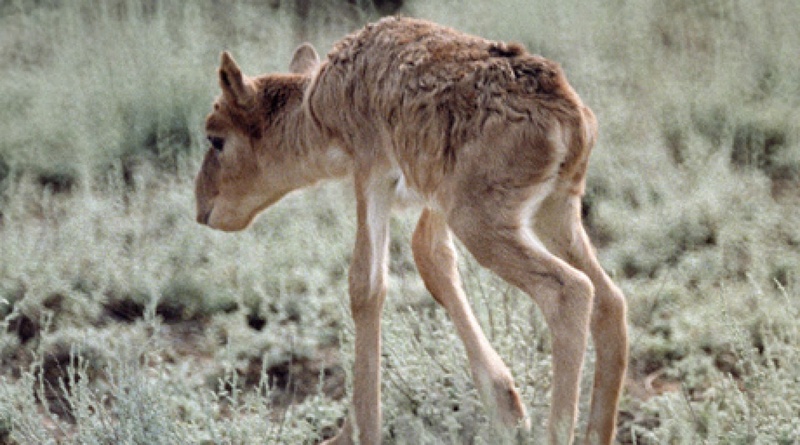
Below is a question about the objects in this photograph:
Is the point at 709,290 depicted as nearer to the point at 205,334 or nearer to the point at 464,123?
the point at 464,123

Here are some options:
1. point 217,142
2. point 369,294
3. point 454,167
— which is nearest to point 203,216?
point 217,142

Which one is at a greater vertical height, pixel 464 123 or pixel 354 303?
pixel 464 123

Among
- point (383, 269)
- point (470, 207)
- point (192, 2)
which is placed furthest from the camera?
point (192, 2)

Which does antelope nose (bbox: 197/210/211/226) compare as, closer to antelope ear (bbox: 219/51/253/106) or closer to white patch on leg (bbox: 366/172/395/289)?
antelope ear (bbox: 219/51/253/106)

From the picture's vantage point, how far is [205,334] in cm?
684

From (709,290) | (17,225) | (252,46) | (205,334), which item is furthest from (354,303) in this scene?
(252,46)

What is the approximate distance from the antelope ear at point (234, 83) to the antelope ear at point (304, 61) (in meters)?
0.59

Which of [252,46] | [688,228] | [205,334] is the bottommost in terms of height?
[205,334]

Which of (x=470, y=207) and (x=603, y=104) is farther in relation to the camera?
(x=603, y=104)

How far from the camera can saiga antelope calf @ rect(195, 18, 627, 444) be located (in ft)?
14.9

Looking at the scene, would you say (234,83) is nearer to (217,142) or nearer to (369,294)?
(217,142)

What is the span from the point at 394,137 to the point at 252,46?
20.6 feet

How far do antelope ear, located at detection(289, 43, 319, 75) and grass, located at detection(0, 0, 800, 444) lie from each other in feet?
3.78

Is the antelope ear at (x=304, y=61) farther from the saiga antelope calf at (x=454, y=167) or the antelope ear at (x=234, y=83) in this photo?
the antelope ear at (x=234, y=83)
